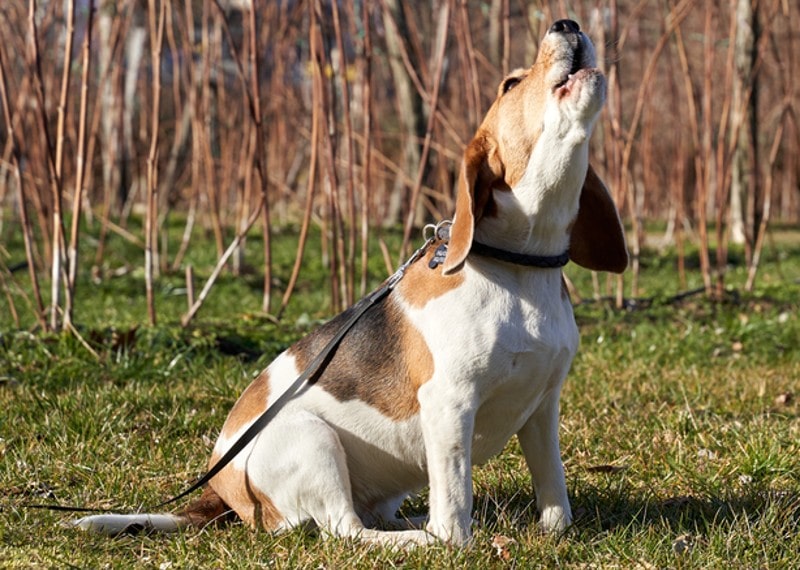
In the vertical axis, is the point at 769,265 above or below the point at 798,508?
below

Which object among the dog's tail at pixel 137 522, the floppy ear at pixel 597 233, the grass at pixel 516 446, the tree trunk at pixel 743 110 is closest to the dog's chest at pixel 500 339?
the floppy ear at pixel 597 233

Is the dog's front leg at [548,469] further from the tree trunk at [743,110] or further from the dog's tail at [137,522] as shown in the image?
the tree trunk at [743,110]

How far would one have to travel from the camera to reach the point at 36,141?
7.46 meters

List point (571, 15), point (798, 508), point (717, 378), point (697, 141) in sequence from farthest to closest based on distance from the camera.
Answer: 1. point (571, 15)
2. point (697, 141)
3. point (717, 378)
4. point (798, 508)

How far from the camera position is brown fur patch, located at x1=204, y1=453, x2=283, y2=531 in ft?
9.21

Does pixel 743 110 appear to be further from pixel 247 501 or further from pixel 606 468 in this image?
pixel 247 501

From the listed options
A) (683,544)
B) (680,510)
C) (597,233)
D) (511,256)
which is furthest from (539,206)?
(680,510)

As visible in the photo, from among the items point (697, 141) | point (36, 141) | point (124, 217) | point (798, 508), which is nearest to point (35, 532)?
point (798, 508)

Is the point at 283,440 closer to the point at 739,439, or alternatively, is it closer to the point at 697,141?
the point at 739,439

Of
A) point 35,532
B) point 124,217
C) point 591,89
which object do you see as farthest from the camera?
point 124,217

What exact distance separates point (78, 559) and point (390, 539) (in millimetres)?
780

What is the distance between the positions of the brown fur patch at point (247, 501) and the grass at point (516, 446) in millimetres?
53

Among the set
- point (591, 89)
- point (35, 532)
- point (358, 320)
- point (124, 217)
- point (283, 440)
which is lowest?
point (124, 217)

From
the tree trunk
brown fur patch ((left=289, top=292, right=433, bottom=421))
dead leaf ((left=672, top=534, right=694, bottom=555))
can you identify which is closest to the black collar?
brown fur patch ((left=289, top=292, right=433, bottom=421))
